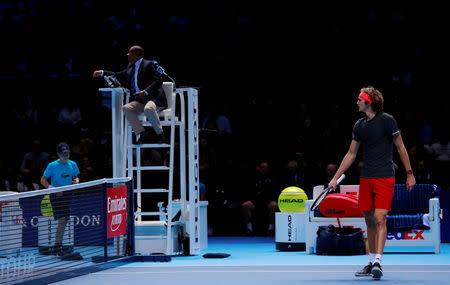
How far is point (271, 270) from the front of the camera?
355 inches

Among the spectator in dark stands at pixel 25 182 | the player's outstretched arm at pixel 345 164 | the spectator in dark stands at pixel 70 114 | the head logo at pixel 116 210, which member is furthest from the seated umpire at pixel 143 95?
the spectator in dark stands at pixel 70 114

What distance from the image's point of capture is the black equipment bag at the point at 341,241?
11.4 m

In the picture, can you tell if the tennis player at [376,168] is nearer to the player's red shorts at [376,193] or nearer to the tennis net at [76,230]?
the player's red shorts at [376,193]

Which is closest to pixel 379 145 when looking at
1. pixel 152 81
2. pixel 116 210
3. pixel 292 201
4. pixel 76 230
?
pixel 116 210

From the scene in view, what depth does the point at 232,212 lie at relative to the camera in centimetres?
1546

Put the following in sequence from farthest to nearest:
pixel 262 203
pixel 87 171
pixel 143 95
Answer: pixel 87 171 < pixel 262 203 < pixel 143 95

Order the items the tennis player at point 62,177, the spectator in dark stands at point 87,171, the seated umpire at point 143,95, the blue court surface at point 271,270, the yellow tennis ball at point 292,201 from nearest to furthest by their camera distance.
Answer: the blue court surface at point 271,270, the seated umpire at point 143,95, the tennis player at point 62,177, the yellow tennis ball at point 292,201, the spectator in dark stands at point 87,171

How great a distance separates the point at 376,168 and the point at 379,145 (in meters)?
0.25

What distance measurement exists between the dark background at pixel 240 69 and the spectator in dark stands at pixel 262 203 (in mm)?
378

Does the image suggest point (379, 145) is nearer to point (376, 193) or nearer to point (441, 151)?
point (376, 193)

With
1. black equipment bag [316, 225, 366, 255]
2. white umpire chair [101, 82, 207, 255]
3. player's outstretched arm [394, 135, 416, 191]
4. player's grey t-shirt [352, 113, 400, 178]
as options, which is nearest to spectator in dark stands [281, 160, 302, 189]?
black equipment bag [316, 225, 366, 255]

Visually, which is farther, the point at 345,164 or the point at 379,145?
the point at 345,164

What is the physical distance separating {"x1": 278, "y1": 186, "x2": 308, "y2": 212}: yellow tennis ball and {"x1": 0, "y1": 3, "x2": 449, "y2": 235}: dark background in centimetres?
292

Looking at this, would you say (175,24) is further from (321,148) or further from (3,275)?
(3,275)
